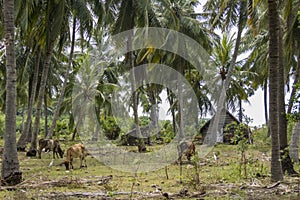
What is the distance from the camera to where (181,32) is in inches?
897

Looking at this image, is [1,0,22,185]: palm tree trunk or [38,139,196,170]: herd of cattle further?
[38,139,196,170]: herd of cattle

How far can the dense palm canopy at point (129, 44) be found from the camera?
48.9ft

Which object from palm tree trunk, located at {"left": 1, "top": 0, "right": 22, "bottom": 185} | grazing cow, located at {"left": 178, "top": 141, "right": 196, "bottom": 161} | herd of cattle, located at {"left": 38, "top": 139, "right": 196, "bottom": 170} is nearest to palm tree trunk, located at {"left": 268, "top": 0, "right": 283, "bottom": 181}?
herd of cattle, located at {"left": 38, "top": 139, "right": 196, "bottom": 170}

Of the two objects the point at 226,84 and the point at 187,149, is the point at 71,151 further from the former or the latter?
the point at 226,84

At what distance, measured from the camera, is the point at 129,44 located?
1958 cm

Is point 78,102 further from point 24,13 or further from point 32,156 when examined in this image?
point 24,13

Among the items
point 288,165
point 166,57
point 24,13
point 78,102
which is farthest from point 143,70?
point 288,165

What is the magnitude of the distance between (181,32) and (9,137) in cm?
1586

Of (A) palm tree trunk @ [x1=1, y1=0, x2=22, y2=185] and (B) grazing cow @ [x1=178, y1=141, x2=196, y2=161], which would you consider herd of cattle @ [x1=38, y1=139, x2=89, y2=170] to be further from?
(A) palm tree trunk @ [x1=1, y1=0, x2=22, y2=185]

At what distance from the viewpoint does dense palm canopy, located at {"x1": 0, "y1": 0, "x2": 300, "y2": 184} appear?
1491cm

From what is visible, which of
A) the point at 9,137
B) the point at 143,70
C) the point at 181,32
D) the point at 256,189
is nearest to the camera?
the point at 256,189

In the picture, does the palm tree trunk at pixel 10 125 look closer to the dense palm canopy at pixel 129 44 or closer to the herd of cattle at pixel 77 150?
the dense palm canopy at pixel 129 44

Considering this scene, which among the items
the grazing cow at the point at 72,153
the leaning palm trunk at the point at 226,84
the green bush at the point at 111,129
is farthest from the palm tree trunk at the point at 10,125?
the green bush at the point at 111,129

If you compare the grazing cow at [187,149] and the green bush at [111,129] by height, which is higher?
the green bush at [111,129]
